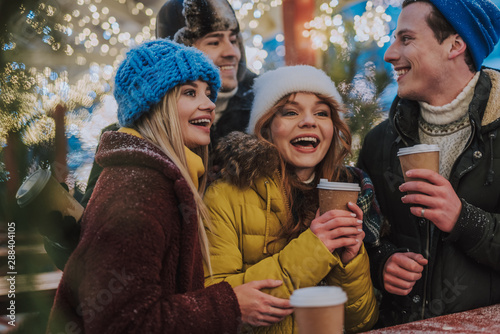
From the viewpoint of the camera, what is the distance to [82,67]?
2100 millimetres

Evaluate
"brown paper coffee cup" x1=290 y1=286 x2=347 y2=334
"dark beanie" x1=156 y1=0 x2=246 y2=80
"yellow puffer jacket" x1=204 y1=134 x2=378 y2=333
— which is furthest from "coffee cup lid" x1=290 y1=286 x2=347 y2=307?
"dark beanie" x1=156 y1=0 x2=246 y2=80

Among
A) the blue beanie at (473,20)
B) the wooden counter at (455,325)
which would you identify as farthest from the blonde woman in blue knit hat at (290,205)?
the blue beanie at (473,20)

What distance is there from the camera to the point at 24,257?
0.92 meters

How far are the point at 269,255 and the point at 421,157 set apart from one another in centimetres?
83

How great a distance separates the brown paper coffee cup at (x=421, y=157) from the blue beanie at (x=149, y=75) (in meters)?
0.97

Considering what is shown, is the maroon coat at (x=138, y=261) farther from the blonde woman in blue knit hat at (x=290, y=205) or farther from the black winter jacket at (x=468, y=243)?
the black winter jacket at (x=468, y=243)

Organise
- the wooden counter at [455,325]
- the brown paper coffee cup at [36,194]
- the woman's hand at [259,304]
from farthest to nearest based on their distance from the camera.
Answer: the woman's hand at [259,304]
the wooden counter at [455,325]
the brown paper coffee cup at [36,194]

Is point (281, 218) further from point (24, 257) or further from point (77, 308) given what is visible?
point (24, 257)

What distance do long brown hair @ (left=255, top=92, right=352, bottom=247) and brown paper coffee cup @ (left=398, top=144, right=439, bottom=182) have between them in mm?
434

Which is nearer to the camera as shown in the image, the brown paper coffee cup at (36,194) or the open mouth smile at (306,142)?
the brown paper coffee cup at (36,194)

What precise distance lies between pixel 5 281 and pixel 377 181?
1.95 m

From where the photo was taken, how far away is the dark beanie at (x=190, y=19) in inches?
94.0

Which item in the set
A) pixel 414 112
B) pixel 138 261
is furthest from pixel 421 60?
pixel 138 261

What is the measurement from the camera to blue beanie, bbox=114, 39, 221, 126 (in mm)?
1650
